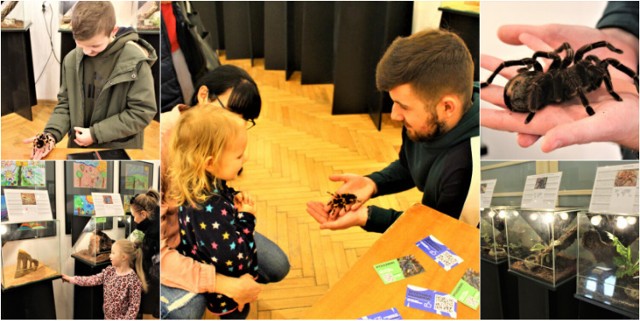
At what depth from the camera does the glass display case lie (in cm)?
233

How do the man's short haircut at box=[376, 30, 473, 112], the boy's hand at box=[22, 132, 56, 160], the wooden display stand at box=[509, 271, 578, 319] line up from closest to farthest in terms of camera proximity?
the man's short haircut at box=[376, 30, 473, 112], the boy's hand at box=[22, 132, 56, 160], the wooden display stand at box=[509, 271, 578, 319]

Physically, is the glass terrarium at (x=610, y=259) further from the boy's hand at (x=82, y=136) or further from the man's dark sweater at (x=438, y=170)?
the boy's hand at (x=82, y=136)

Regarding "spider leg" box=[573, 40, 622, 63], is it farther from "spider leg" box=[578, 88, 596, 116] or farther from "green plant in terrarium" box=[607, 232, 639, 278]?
"green plant in terrarium" box=[607, 232, 639, 278]

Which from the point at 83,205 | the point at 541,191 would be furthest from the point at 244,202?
the point at 541,191

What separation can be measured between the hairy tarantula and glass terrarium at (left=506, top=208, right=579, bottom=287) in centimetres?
42

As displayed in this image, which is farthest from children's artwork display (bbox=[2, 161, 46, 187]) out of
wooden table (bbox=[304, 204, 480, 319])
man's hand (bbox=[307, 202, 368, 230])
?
wooden table (bbox=[304, 204, 480, 319])

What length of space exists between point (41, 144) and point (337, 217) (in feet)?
4.14

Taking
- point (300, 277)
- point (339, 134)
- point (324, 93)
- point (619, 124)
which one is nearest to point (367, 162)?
point (339, 134)

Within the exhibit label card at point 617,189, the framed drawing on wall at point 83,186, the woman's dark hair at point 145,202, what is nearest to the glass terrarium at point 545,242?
the exhibit label card at point 617,189

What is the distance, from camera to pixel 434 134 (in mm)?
2346

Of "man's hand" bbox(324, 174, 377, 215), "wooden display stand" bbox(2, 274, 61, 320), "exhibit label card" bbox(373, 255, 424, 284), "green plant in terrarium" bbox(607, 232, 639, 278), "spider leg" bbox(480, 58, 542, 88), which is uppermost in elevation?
"spider leg" bbox(480, 58, 542, 88)

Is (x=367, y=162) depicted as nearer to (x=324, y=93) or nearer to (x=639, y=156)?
(x=324, y=93)

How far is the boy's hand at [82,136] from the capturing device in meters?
2.36

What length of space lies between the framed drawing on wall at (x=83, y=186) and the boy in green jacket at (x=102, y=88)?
9 centimetres
